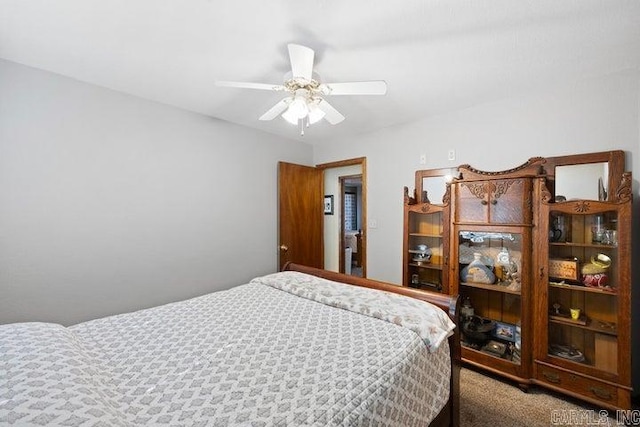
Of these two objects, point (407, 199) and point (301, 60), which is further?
point (407, 199)

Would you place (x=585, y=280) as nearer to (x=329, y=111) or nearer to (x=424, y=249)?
(x=424, y=249)

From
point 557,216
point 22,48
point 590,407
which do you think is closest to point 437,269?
point 557,216

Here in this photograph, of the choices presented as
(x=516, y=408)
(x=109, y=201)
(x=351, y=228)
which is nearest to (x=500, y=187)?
(x=516, y=408)

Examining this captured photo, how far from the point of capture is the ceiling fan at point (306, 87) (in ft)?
4.88

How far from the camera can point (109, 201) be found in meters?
2.20

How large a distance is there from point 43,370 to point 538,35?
Answer: 8.88 feet

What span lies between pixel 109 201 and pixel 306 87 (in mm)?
1832

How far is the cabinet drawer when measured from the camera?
176 cm

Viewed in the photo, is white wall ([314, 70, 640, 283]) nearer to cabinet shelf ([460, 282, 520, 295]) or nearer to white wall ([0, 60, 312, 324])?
cabinet shelf ([460, 282, 520, 295])

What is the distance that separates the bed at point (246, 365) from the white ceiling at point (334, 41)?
60.3 inches

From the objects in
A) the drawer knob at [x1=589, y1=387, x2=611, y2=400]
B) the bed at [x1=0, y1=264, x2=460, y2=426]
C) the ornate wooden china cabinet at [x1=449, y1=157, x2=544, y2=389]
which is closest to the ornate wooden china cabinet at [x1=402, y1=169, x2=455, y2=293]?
the ornate wooden china cabinet at [x1=449, y1=157, x2=544, y2=389]

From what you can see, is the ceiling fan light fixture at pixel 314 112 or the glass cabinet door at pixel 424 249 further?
the glass cabinet door at pixel 424 249

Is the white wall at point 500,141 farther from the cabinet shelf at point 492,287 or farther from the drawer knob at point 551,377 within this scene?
the cabinet shelf at point 492,287

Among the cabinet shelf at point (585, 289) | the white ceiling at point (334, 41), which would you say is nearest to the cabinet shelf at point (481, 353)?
the cabinet shelf at point (585, 289)
